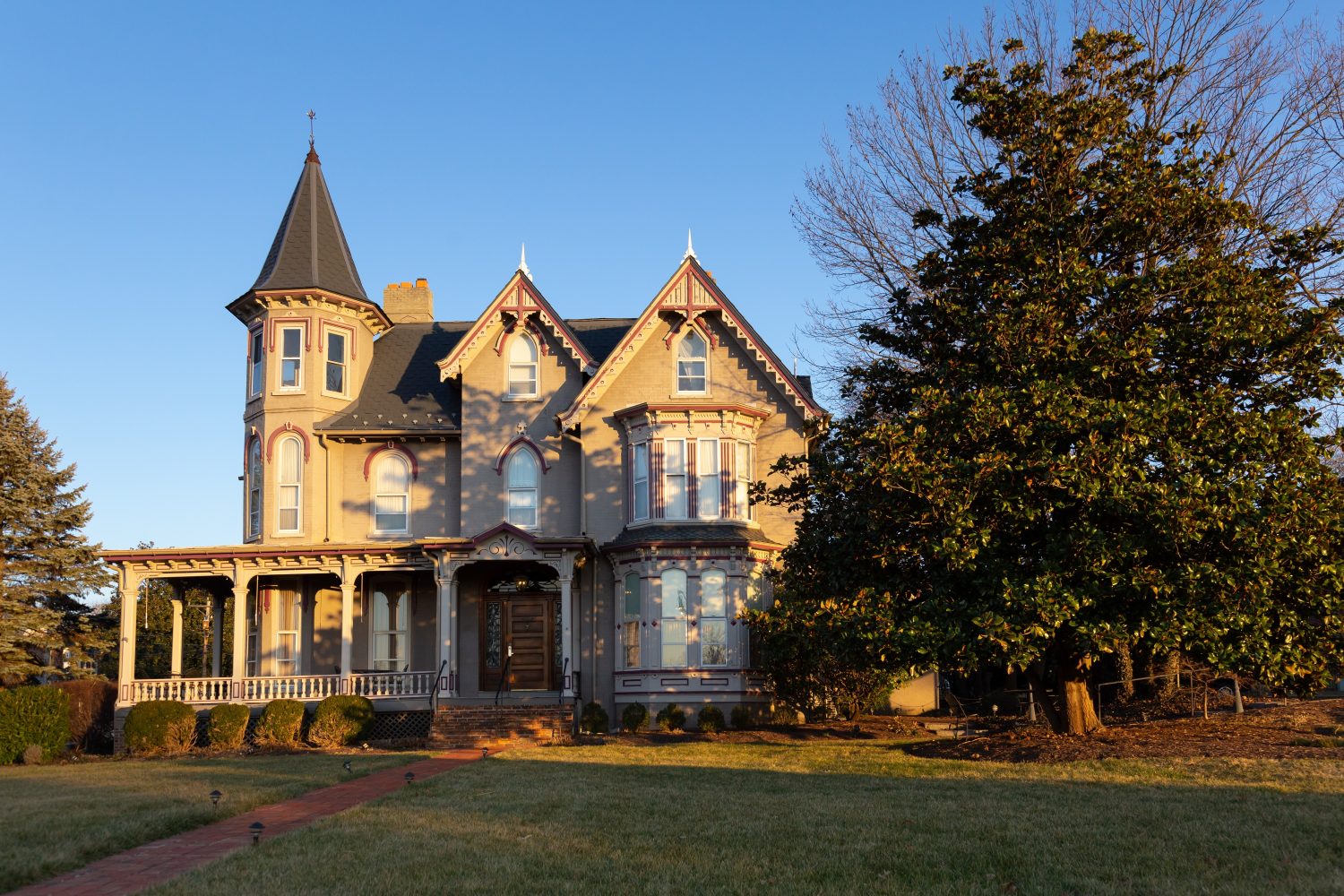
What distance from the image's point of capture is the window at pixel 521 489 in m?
29.4

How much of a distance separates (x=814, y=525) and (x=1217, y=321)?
6917 mm

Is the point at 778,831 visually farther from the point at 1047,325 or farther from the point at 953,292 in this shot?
the point at 953,292

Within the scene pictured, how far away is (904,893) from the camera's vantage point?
29.6 feet

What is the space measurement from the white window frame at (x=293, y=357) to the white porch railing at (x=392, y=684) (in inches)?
293

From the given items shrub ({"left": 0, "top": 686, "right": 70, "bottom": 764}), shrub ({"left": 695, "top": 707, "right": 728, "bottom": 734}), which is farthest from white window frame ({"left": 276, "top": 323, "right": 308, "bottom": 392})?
shrub ({"left": 695, "top": 707, "right": 728, "bottom": 734})

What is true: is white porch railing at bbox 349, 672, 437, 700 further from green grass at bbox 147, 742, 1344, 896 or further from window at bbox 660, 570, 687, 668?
green grass at bbox 147, 742, 1344, 896

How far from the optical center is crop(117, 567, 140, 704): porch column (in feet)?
88.2

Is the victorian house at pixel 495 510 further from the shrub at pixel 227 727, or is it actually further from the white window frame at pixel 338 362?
the shrub at pixel 227 727

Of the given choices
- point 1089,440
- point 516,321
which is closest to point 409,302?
point 516,321

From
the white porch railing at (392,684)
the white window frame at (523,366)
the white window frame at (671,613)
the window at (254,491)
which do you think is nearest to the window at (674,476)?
the white window frame at (671,613)

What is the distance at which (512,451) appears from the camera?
2956cm

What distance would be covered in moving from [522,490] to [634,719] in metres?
6.54

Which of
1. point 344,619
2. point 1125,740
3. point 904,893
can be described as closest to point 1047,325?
point 1125,740

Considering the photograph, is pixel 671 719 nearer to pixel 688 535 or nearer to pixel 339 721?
pixel 688 535
